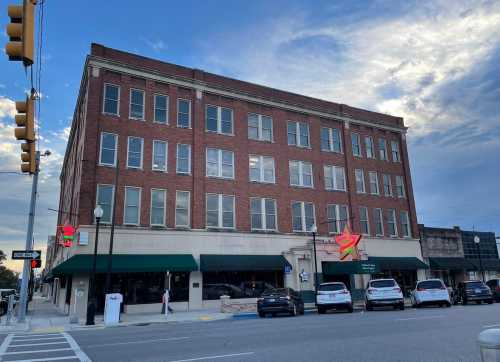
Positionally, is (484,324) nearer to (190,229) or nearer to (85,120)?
(190,229)

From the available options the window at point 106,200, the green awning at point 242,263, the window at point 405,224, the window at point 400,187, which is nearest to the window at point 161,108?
the window at point 106,200

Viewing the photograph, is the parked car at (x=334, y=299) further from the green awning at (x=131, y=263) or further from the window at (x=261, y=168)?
the window at (x=261, y=168)

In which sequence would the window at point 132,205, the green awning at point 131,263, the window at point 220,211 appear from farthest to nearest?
the window at point 220,211
the window at point 132,205
the green awning at point 131,263

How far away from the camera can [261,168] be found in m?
34.2

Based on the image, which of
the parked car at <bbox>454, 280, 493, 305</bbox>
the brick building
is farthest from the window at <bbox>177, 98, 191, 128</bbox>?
the parked car at <bbox>454, 280, 493, 305</bbox>

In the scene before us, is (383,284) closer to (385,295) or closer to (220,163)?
(385,295)

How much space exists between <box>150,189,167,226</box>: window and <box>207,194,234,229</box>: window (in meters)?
3.43

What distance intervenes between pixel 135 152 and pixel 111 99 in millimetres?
4080

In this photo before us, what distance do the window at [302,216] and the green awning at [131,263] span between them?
1036cm

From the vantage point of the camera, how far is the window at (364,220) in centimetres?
3859

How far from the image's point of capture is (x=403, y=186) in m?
43.3

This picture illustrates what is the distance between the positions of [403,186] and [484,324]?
31.1 meters

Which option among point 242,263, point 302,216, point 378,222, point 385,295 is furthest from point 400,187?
point 385,295

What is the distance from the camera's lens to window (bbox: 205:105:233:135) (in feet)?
107
